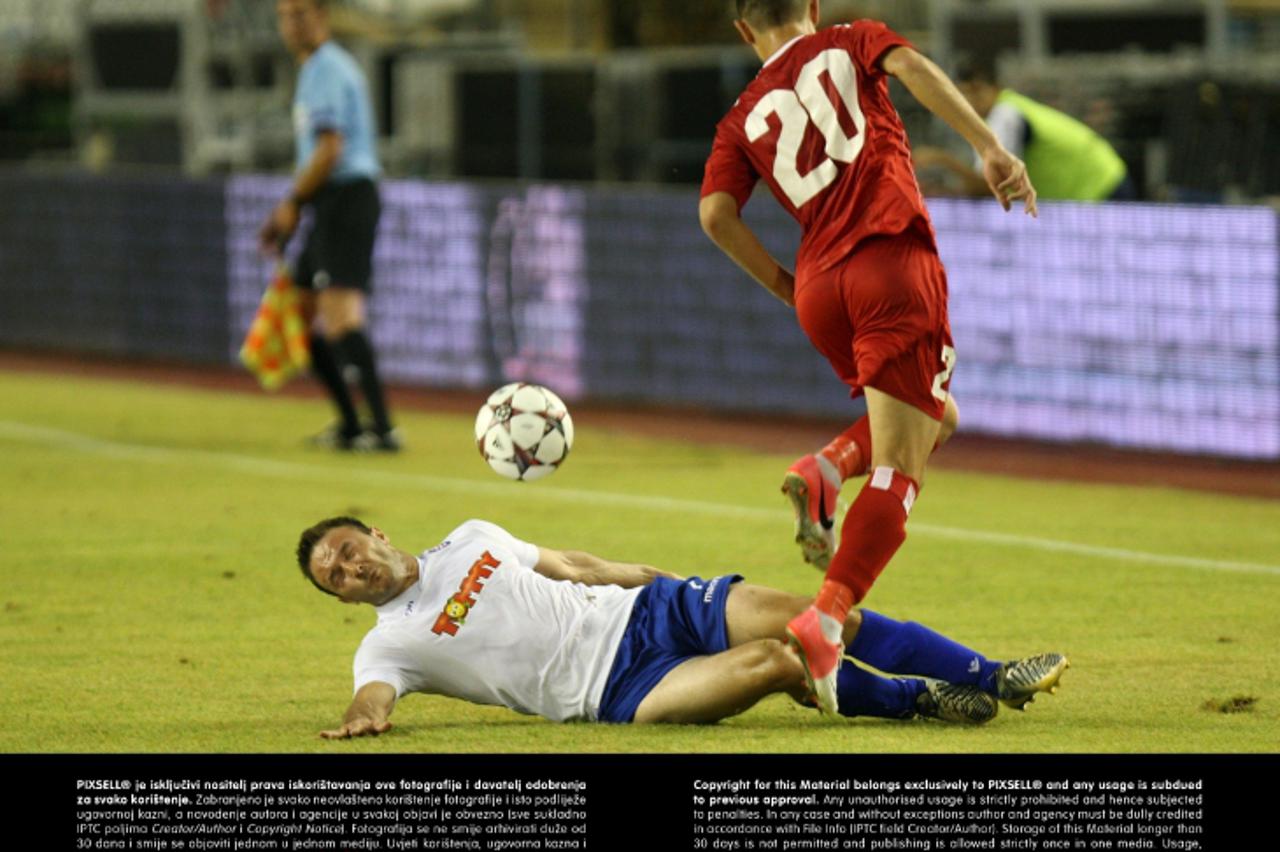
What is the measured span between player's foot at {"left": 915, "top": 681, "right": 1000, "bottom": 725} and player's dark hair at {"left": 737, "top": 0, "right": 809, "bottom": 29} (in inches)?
79.1

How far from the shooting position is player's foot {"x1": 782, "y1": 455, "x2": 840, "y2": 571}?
6523 mm

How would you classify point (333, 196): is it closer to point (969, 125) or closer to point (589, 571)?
point (589, 571)

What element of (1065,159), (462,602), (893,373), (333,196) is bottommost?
(462,602)

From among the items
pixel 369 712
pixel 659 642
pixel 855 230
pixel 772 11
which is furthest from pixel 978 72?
pixel 369 712

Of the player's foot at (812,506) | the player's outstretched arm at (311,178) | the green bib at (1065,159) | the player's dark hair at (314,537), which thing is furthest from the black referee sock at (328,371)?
the player's foot at (812,506)

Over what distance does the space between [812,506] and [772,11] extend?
148 centimetres

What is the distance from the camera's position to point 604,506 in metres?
11.1

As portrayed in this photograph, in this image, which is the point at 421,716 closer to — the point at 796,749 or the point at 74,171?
the point at 796,749

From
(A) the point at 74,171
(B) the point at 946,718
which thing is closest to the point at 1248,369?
(B) the point at 946,718

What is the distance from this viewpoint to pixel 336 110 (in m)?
12.8

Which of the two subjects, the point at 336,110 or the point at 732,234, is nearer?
the point at 732,234

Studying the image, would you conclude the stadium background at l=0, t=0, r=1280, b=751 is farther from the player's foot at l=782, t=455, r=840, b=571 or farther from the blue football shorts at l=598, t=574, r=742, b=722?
the player's foot at l=782, t=455, r=840, b=571

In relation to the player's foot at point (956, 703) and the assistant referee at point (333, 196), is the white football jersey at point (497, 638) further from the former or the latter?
the assistant referee at point (333, 196)

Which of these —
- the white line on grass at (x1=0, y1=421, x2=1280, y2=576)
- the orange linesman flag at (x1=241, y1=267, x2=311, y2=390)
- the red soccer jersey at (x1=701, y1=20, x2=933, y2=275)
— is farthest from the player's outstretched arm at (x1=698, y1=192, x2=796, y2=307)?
the orange linesman flag at (x1=241, y1=267, x2=311, y2=390)
